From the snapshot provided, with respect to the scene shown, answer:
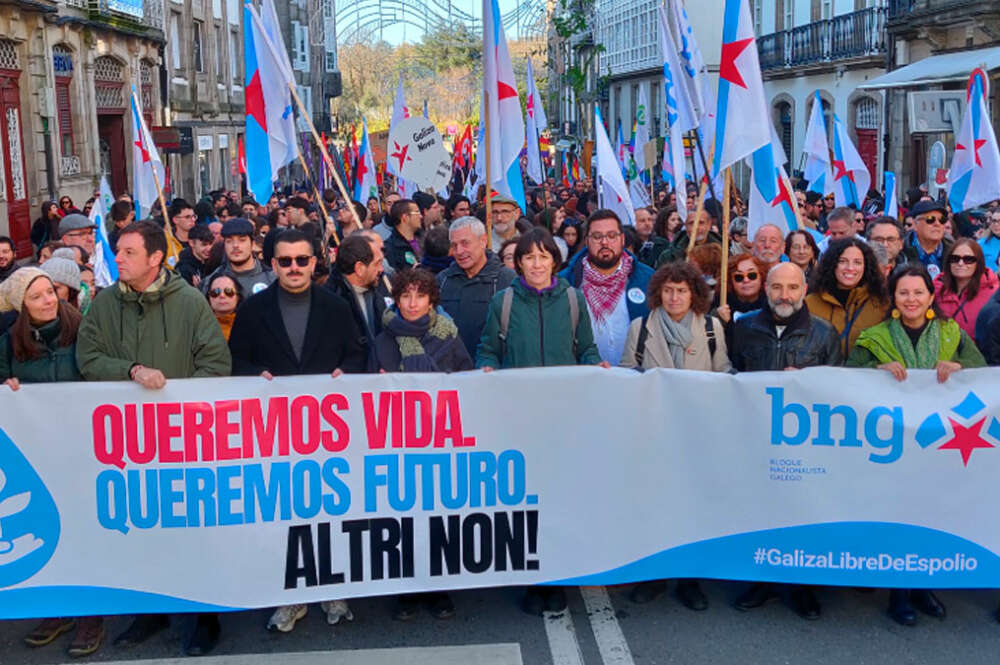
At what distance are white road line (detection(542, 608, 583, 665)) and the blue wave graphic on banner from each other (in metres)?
0.81

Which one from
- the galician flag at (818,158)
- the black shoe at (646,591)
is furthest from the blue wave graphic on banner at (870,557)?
the galician flag at (818,158)

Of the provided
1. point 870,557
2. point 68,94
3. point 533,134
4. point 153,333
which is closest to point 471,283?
point 153,333

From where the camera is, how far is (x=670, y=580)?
5422mm

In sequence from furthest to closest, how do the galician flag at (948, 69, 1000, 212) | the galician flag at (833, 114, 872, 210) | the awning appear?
the awning → the galician flag at (833, 114, 872, 210) → the galician flag at (948, 69, 1000, 212)

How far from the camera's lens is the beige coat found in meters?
5.30

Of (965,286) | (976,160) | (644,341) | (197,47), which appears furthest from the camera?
(197,47)

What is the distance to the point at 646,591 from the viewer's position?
206 inches

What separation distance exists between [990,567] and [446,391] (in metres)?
2.42

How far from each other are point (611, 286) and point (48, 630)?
3186 millimetres

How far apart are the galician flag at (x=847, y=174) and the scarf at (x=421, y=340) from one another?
26.4 feet

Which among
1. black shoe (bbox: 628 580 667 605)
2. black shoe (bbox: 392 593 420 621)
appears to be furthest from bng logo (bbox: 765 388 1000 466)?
black shoe (bbox: 392 593 420 621)

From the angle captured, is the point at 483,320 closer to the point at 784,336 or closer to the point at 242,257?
the point at 242,257

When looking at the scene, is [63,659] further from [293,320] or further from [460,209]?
[460,209]

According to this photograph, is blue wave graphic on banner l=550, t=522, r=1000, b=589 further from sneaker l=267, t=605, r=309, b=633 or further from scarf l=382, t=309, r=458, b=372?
sneaker l=267, t=605, r=309, b=633
